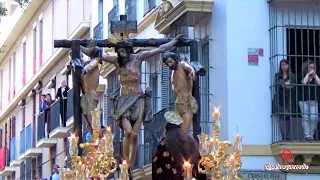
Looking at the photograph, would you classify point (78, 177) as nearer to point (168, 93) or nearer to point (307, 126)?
point (307, 126)

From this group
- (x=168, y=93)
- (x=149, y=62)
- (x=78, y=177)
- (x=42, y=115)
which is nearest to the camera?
(x=78, y=177)

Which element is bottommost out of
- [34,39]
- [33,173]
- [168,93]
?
[33,173]

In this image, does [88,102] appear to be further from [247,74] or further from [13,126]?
[13,126]

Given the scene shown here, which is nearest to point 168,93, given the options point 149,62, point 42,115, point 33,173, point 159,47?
point 149,62

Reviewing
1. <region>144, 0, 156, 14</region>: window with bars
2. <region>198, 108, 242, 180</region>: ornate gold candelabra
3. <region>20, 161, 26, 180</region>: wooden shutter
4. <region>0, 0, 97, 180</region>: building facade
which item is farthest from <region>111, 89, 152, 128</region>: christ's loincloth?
<region>20, 161, 26, 180</region>: wooden shutter

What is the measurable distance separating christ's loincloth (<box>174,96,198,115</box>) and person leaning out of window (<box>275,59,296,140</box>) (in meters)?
5.47

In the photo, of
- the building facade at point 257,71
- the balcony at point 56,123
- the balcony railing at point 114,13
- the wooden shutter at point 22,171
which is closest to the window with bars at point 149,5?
the balcony railing at point 114,13

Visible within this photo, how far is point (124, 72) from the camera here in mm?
14992

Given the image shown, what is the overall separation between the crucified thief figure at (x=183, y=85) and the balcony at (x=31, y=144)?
22556 millimetres

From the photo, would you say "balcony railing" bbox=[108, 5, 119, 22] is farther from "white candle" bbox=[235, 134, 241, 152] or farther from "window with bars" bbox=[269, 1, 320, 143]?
"white candle" bbox=[235, 134, 241, 152]

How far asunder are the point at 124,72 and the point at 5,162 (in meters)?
30.1

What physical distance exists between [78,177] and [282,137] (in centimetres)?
838

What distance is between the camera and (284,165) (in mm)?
19891

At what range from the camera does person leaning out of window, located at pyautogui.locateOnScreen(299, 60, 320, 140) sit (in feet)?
65.5
